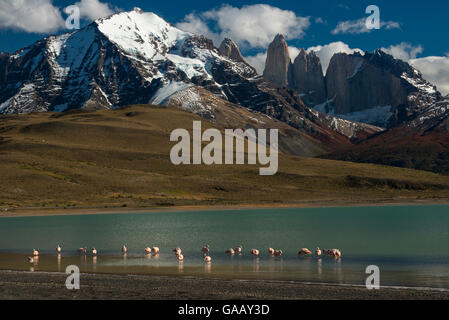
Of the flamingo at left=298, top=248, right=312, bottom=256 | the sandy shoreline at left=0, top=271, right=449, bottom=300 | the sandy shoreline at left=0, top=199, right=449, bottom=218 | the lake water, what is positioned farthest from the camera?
the sandy shoreline at left=0, top=199, right=449, bottom=218

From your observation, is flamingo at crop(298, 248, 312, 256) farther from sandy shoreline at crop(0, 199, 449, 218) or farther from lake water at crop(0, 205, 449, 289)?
sandy shoreline at crop(0, 199, 449, 218)

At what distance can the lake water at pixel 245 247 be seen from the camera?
119 feet

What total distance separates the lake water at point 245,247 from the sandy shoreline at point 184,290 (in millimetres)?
3035

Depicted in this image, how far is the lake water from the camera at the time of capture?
3638 centimetres

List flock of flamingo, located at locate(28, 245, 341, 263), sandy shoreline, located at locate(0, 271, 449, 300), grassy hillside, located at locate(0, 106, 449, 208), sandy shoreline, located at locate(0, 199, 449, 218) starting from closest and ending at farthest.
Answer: sandy shoreline, located at locate(0, 271, 449, 300)
flock of flamingo, located at locate(28, 245, 341, 263)
sandy shoreline, located at locate(0, 199, 449, 218)
grassy hillside, located at locate(0, 106, 449, 208)

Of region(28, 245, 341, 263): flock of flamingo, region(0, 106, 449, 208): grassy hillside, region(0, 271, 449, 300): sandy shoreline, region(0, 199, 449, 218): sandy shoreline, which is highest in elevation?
region(0, 106, 449, 208): grassy hillside

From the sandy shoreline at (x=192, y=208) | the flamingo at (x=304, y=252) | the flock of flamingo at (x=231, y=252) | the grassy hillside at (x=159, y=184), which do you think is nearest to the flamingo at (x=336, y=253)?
the flock of flamingo at (x=231, y=252)

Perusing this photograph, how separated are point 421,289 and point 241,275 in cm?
1092

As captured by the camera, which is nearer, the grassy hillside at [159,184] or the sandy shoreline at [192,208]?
the sandy shoreline at [192,208]

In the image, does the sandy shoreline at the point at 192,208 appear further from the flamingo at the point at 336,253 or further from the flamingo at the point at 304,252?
the flamingo at the point at 336,253

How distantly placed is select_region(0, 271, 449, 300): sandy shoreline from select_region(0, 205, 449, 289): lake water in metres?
3.04

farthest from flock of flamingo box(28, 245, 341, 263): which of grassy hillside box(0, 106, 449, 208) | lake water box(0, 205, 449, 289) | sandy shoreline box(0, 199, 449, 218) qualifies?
grassy hillside box(0, 106, 449, 208)
